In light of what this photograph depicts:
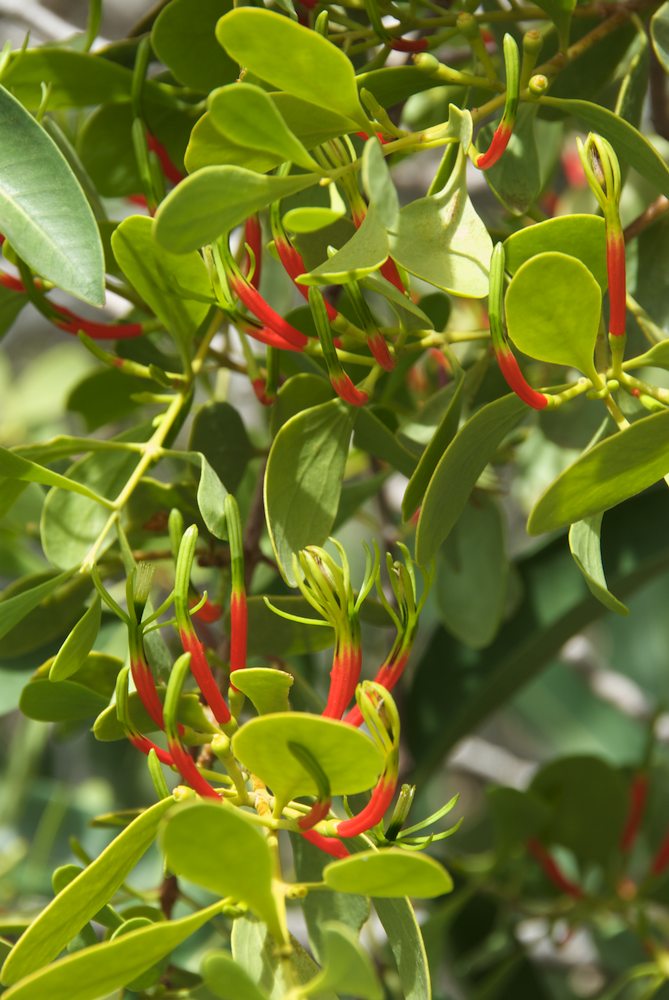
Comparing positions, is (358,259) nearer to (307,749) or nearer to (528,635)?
(307,749)

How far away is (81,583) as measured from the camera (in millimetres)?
436

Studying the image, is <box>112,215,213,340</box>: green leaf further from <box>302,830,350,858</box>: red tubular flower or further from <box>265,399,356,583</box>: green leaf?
<box>302,830,350,858</box>: red tubular flower

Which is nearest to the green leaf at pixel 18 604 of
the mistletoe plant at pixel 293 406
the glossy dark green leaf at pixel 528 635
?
the mistletoe plant at pixel 293 406

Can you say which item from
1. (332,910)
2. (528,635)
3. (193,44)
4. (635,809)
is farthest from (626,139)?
(635,809)

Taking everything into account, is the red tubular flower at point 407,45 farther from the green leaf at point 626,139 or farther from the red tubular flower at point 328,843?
the red tubular flower at point 328,843

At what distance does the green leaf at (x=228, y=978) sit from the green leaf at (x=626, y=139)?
25 cm

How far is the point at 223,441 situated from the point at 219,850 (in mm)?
225

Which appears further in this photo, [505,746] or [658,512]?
[505,746]

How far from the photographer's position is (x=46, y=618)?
17.4 inches

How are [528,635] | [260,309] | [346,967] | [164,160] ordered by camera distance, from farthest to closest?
[528,635], [164,160], [260,309], [346,967]

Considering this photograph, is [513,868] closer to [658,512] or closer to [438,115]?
[658,512]

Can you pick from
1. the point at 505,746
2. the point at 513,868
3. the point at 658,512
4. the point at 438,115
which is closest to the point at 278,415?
the point at 438,115

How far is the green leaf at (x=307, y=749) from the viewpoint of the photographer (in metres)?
0.24

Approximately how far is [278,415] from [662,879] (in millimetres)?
428
